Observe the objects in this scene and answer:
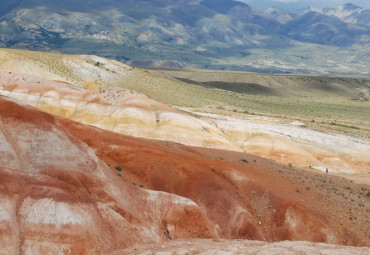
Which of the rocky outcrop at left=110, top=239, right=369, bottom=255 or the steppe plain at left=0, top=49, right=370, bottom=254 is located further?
the steppe plain at left=0, top=49, right=370, bottom=254

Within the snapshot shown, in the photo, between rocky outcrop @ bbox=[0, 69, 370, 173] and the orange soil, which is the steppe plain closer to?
the orange soil

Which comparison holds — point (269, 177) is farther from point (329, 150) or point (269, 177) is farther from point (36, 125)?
point (329, 150)

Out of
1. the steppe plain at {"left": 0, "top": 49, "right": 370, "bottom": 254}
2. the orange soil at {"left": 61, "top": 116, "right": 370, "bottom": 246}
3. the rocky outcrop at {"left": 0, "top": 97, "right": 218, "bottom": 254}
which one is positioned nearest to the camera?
the rocky outcrop at {"left": 0, "top": 97, "right": 218, "bottom": 254}

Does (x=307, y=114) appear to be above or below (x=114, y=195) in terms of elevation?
below

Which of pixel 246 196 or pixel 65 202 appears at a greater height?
pixel 65 202

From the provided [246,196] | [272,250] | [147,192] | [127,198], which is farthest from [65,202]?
[246,196]

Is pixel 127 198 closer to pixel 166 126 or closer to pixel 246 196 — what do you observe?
pixel 246 196

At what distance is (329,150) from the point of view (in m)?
75.1

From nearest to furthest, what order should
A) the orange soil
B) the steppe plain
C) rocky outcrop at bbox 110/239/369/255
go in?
rocky outcrop at bbox 110/239/369/255 → the steppe plain → the orange soil

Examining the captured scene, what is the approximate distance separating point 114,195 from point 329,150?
60.8 metres

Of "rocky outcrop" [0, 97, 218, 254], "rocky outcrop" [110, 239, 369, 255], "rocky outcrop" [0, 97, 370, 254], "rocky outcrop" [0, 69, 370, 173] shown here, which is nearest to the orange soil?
"rocky outcrop" [0, 97, 370, 254]

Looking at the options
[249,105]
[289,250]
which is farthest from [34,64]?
[289,250]

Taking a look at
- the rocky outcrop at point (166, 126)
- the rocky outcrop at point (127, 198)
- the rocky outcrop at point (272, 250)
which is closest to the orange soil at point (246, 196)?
the rocky outcrop at point (127, 198)

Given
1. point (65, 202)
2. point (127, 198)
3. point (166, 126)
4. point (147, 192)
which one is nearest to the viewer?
point (65, 202)
